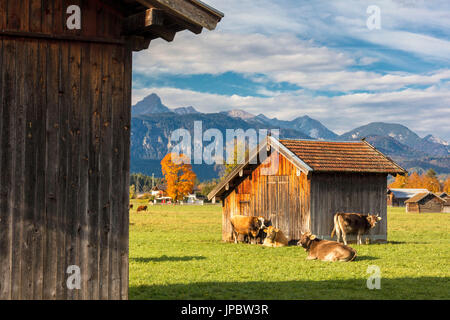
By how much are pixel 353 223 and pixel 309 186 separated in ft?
9.36

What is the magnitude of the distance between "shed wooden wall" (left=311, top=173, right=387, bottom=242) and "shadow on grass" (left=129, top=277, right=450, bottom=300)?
1104 cm

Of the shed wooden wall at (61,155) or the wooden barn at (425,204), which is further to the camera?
the wooden barn at (425,204)

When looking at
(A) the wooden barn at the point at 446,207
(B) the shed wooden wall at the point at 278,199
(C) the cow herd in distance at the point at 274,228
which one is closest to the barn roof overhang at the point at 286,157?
(B) the shed wooden wall at the point at 278,199

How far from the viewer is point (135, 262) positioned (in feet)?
65.4

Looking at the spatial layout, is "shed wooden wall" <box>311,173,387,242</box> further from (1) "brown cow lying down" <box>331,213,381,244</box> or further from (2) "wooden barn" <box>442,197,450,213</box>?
(2) "wooden barn" <box>442,197,450,213</box>

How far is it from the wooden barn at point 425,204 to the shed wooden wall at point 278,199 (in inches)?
2968

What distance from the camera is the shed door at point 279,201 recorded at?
27.7m

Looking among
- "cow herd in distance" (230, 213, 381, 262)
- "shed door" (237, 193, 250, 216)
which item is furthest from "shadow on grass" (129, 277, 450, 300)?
"shed door" (237, 193, 250, 216)

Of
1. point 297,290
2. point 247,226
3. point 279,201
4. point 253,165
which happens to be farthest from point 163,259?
point 253,165

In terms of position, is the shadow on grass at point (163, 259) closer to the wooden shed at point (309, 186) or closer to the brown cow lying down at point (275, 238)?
the brown cow lying down at point (275, 238)

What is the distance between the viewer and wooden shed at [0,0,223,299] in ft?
30.6

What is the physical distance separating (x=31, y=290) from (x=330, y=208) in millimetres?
20093
